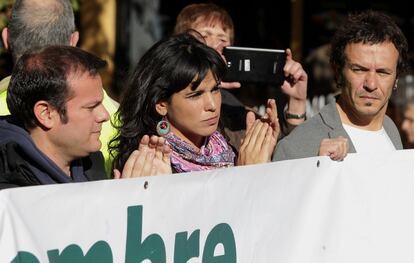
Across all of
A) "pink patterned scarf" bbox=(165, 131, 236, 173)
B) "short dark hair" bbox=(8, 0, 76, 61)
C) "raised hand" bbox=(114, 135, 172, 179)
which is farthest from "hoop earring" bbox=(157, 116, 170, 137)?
"short dark hair" bbox=(8, 0, 76, 61)

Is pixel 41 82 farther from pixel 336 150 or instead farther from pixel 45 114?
pixel 336 150

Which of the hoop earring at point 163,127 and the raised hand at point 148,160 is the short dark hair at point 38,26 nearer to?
the hoop earring at point 163,127

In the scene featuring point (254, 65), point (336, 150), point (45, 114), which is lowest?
point (336, 150)

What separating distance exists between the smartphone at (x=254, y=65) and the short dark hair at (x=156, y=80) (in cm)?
79

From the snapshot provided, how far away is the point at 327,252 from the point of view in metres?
4.18

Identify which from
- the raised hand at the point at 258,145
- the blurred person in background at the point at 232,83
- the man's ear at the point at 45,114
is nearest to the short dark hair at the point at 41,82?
the man's ear at the point at 45,114

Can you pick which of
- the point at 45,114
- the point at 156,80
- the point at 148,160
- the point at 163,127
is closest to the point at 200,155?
the point at 163,127

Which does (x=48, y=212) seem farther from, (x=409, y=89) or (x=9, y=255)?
(x=409, y=89)

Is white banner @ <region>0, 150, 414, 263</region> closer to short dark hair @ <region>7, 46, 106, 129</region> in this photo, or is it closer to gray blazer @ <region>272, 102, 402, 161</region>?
gray blazer @ <region>272, 102, 402, 161</region>

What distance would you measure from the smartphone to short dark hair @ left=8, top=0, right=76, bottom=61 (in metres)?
0.81

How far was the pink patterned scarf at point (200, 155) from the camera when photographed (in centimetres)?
433

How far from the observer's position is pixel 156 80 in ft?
14.4

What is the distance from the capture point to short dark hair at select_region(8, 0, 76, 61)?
476 cm

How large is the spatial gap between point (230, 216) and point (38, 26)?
1.44 metres
